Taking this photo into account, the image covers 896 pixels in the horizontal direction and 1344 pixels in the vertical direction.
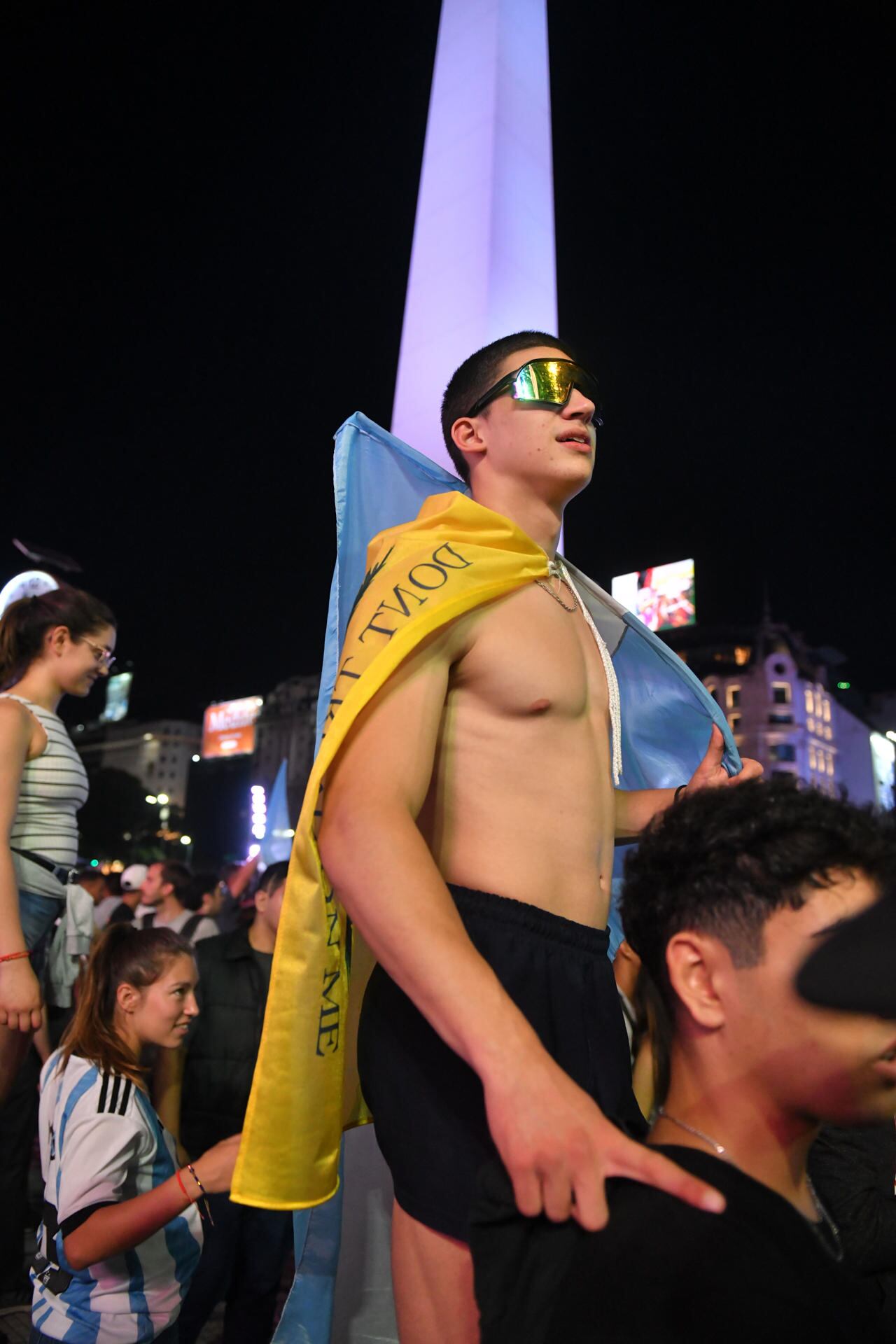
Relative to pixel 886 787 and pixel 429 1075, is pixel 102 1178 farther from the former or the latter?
pixel 886 787

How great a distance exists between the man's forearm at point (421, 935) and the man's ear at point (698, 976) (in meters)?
0.20

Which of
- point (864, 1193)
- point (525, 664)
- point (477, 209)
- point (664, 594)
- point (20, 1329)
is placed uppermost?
point (664, 594)

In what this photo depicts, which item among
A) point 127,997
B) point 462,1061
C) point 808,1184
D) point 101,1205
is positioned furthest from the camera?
point 127,997

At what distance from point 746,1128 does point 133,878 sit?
9.69m

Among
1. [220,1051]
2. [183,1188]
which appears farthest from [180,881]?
[183,1188]

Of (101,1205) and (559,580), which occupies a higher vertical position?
(559,580)

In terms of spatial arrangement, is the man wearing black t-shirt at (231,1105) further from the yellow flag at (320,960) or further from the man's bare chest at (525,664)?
the man's bare chest at (525,664)

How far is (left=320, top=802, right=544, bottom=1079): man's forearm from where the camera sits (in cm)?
111

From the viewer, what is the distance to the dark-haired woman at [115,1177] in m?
2.24

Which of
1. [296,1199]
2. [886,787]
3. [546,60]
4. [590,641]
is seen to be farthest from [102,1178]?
[886,787]

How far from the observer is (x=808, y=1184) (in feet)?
4.14

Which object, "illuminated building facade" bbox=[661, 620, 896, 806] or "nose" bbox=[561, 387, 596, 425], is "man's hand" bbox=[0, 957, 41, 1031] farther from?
"illuminated building facade" bbox=[661, 620, 896, 806]

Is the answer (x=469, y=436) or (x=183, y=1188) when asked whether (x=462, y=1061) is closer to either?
(x=183, y=1188)

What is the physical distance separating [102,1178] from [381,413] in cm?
1354
